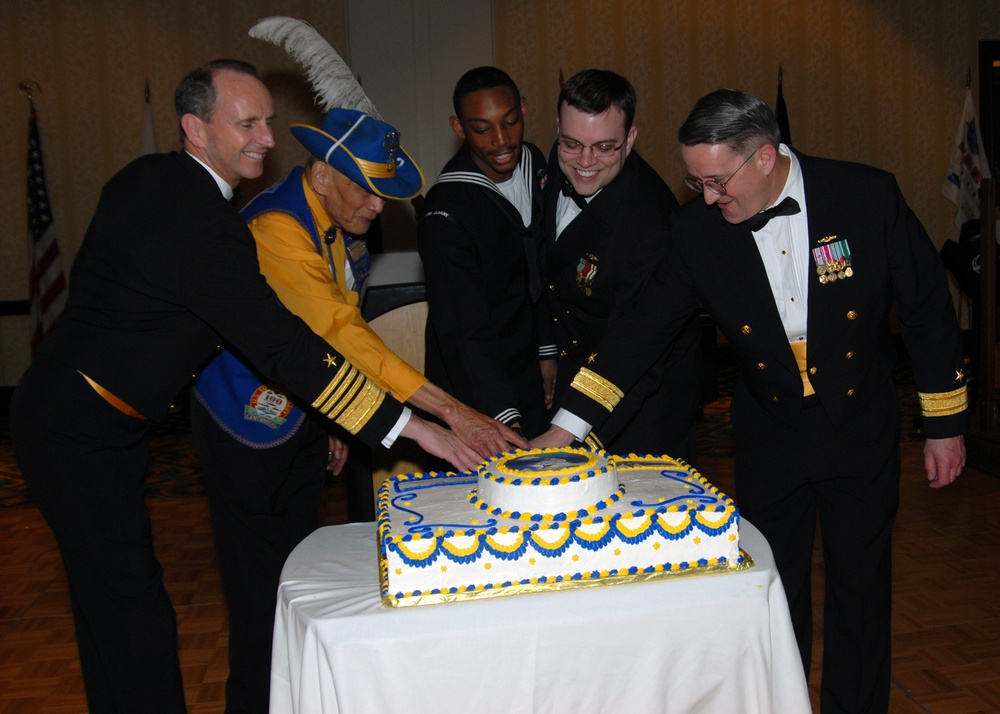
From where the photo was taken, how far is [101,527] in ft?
6.10

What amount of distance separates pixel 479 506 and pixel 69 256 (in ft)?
20.9

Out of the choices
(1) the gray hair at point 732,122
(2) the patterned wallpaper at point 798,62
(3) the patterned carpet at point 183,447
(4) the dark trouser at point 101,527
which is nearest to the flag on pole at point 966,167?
(2) the patterned wallpaper at point 798,62

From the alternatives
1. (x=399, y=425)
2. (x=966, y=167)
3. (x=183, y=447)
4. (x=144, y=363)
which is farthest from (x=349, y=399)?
(x=966, y=167)

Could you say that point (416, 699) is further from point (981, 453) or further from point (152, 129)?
point (152, 129)

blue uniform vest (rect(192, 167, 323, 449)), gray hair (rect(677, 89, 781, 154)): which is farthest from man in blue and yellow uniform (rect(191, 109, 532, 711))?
gray hair (rect(677, 89, 781, 154))

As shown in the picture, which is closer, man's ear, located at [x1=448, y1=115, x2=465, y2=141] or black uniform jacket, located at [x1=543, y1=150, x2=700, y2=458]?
black uniform jacket, located at [x1=543, y1=150, x2=700, y2=458]

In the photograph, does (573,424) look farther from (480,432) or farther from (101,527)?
(101,527)

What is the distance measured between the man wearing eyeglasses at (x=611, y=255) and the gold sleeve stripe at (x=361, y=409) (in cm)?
45

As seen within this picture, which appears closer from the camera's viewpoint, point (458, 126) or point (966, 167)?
point (458, 126)

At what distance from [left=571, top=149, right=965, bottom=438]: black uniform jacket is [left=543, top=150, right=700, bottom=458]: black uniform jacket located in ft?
0.69

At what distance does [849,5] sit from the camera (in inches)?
311

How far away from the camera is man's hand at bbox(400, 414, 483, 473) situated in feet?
6.47

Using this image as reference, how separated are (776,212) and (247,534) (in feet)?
4.52

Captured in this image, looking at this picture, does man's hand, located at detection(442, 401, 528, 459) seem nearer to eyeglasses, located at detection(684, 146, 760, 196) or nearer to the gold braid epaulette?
the gold braid epaulette
